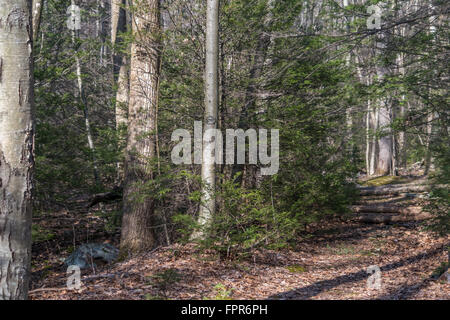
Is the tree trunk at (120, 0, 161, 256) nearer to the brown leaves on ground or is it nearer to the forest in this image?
the forest

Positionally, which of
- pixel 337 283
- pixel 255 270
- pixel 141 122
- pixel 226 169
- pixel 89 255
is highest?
pixel 141 122

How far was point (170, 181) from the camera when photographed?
6988 mm

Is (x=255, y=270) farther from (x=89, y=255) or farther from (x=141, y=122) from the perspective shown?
(x=141, y=122)

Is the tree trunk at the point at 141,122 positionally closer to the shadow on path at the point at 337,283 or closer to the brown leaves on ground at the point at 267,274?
the brown leaves on ground at the point at 267,274

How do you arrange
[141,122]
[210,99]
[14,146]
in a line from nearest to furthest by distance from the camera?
1. [14,146]
2. [210,99]
3. [141,122]

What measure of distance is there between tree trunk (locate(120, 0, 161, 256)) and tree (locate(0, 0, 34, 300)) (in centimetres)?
379

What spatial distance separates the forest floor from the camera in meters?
5.11

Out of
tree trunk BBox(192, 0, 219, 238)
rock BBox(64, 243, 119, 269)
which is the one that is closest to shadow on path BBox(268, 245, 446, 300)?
tree trunk BBox(192, 0, 219, 238)

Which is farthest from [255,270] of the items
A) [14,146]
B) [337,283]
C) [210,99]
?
[14,146]

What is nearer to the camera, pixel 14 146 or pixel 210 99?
pixel 14 146

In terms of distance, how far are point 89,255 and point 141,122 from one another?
265 cm

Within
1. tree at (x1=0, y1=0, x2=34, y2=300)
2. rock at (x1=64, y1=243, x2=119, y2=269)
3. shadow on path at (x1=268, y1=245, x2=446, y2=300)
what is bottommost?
shadow on path at (x1=268, y1=245, x2=446, y2=300)

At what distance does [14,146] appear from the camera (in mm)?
3480
